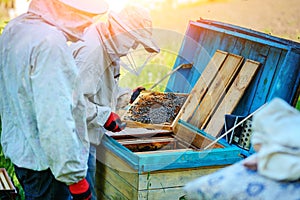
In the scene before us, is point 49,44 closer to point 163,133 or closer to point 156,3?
Result: point 163,133

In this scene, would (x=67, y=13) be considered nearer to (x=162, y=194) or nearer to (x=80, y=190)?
(x=80, y=190)

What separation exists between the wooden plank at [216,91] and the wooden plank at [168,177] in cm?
75

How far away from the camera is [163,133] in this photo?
3.82 metres

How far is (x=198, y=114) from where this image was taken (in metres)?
3.92

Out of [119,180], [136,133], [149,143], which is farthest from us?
[136,133]

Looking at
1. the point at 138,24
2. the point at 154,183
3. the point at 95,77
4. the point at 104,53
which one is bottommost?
the point at 154,183

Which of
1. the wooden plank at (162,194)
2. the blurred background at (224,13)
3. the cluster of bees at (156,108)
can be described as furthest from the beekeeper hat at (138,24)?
the blurred background at (224,13)

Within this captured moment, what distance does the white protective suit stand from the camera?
341 cm

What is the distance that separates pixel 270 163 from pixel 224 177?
17cm

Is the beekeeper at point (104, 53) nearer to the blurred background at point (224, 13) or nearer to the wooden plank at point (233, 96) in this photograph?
the wooden plank at point (233, 96)

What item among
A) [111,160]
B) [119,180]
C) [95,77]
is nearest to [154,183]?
[119,180]

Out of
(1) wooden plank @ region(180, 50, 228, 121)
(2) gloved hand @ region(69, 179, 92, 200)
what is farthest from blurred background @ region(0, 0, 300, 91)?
(2) gloved hand @ region(69, 179, 92, 200)

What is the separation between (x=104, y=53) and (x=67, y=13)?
929mm

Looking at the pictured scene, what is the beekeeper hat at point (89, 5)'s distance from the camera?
8.31 ft
